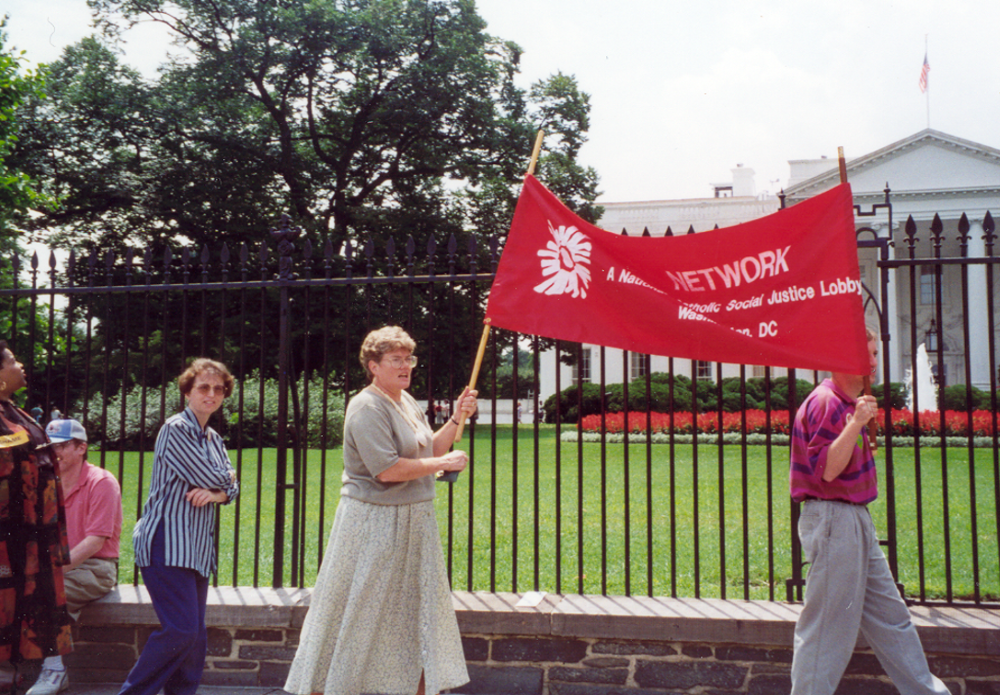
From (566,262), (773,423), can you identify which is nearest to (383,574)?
(566,262)

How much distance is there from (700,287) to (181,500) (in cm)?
260

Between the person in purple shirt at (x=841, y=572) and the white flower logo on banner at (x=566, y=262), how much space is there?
122 centimetres

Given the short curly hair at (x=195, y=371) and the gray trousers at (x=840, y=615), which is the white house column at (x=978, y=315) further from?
the short curly hair at (x=195, y=371)

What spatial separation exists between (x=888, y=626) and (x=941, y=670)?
0.87m

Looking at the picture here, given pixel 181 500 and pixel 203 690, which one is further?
pixel 203 690

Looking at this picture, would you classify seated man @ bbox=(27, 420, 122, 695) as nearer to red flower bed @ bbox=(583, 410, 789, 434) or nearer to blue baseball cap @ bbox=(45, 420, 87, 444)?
blue baseball cap @ bbox=(45, 420, 87, 444)

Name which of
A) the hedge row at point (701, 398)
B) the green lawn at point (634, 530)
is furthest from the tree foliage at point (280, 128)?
the green lawn at point (634, 530)

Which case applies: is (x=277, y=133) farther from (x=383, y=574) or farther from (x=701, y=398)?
(x=383, y=574)

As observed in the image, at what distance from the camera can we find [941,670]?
4.09 meters

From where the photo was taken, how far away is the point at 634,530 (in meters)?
7.97

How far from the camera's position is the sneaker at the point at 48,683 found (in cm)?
445

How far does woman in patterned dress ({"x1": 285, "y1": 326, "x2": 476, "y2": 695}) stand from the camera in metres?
3.67

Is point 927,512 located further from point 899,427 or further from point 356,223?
point 356,223

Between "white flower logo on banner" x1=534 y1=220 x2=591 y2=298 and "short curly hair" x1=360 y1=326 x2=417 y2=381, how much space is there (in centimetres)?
71
